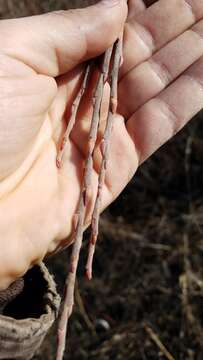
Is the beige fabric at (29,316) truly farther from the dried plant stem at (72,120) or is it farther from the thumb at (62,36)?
the thumb at (62,36)

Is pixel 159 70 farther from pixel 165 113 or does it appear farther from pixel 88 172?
pixel 88 172

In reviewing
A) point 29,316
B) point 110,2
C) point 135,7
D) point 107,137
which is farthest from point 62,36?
point 29,316

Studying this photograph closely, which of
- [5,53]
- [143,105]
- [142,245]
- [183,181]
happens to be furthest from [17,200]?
[183,181]

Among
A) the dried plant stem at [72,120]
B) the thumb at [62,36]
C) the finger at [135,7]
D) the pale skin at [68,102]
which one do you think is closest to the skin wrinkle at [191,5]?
the pale skin at [68,102]

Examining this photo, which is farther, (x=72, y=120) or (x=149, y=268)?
(x=149, y=268)

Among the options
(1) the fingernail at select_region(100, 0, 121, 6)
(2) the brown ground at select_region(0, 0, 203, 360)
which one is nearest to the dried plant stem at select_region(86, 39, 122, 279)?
(1) the fingernail at select_region(100, 0, 121, 6)

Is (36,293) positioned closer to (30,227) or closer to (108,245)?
(30,227)

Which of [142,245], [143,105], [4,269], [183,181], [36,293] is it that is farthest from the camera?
[183,181]
